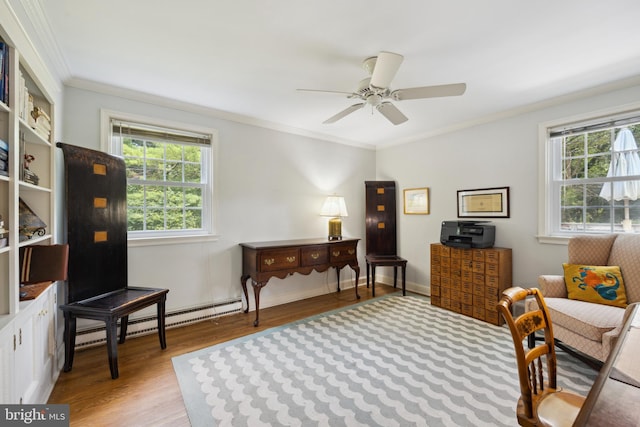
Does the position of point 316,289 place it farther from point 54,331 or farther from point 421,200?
point 54,331

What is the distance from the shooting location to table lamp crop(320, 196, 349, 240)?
3922mm

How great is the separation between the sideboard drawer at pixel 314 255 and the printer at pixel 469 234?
1.51 metres

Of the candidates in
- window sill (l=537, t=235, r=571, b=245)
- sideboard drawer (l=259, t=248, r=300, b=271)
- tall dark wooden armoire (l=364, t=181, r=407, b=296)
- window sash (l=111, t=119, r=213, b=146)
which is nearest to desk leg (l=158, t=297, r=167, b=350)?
sideboard drawer (l=259, t=248, r=300, b=271)

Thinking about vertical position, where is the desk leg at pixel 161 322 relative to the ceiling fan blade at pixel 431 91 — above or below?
below

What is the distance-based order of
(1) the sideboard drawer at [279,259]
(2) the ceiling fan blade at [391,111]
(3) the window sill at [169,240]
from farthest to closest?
(1) the sideboard drawer at [279,259], (3) the window sill at [169,240], (2) the ceiling fan blade at [391,111]

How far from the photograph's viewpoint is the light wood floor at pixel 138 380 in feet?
5.48

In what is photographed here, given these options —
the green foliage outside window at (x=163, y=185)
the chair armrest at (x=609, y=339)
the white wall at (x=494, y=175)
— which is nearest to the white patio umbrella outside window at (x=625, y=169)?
the white wall at (x=494, y=175)

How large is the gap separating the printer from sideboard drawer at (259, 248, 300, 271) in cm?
189

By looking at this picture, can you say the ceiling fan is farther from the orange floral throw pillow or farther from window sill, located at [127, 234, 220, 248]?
window sill, located at [127, 234, 220, 248]

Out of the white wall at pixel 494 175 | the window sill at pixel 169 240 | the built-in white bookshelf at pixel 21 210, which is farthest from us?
the white wall at pixel 494 175

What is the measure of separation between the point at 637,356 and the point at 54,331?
10.9 ft

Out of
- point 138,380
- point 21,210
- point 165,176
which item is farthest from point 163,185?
point 138,380

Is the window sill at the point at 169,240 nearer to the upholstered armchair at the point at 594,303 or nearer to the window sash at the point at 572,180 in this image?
the upholstered armchair at the point at 594,303

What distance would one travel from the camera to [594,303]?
2.27 meters
